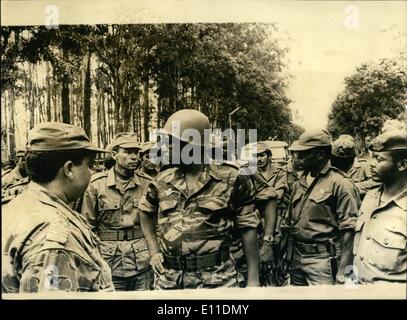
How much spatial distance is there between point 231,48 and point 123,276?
179 cm

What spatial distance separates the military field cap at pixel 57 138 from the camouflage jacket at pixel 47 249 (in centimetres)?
28

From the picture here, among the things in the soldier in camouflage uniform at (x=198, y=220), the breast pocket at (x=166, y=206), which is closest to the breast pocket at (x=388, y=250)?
the soldier in camouflage uniform at (x=198, y=220)

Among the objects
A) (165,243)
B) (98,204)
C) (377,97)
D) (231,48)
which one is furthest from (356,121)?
(98,204)

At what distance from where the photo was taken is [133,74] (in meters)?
4.32

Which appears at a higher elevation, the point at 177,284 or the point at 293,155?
the point at 293,155

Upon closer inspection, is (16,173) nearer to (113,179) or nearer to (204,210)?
(113,179)

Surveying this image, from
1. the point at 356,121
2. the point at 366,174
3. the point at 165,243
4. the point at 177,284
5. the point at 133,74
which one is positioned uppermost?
the point at 133,74

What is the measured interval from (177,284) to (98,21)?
1.94m

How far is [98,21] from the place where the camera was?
14.2 ft

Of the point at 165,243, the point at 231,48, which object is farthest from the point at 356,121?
the point at 165,243

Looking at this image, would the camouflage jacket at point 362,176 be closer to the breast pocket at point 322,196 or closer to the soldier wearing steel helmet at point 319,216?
the soldier wearing steel helmet at point 319,216

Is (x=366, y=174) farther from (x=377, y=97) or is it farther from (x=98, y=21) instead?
(x=98, y=21)

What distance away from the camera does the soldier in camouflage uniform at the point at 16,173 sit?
14.2 feet

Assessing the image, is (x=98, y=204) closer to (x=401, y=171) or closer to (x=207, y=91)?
(x=207, y=91)
